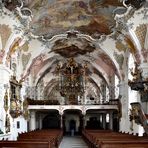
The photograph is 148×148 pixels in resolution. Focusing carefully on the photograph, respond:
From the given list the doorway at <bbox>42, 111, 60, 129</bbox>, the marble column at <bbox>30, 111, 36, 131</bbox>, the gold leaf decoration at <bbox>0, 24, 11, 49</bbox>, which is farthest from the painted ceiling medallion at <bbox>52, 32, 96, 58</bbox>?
the doorway at <bbox>42, 111, 60, 129</bbox>

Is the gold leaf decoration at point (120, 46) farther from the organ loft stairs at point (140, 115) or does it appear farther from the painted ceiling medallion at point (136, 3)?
the organ loft stairs at point (140, 115)

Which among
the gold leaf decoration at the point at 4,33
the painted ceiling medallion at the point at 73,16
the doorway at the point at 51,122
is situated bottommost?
the doorway at the point at 51,122

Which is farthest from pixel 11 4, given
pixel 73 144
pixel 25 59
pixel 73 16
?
pixel 73 144

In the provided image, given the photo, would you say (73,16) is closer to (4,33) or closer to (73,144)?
(4,33)

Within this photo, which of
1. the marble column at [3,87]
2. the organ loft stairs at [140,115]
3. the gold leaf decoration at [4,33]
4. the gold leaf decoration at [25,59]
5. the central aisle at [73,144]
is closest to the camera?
the organ loft stairs at [140,115]

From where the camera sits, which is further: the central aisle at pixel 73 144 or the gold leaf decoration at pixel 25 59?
the gold leaf decoration at pixel 25 59

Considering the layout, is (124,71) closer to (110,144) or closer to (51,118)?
(110,144)

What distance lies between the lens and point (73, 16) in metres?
22.2

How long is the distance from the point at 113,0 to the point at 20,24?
5554 millimetres

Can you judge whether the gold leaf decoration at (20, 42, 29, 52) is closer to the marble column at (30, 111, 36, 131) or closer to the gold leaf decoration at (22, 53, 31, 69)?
the gold leaf decoration at (22, 53, 31, 69)

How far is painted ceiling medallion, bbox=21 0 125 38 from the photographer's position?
19.2 meters

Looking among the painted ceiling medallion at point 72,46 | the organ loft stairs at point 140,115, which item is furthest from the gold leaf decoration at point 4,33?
the organ loft stairs at point 140,115

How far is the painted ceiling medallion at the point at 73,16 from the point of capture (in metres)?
19.2

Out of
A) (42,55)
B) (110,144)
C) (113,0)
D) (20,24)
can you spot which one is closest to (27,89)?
(42,55)
